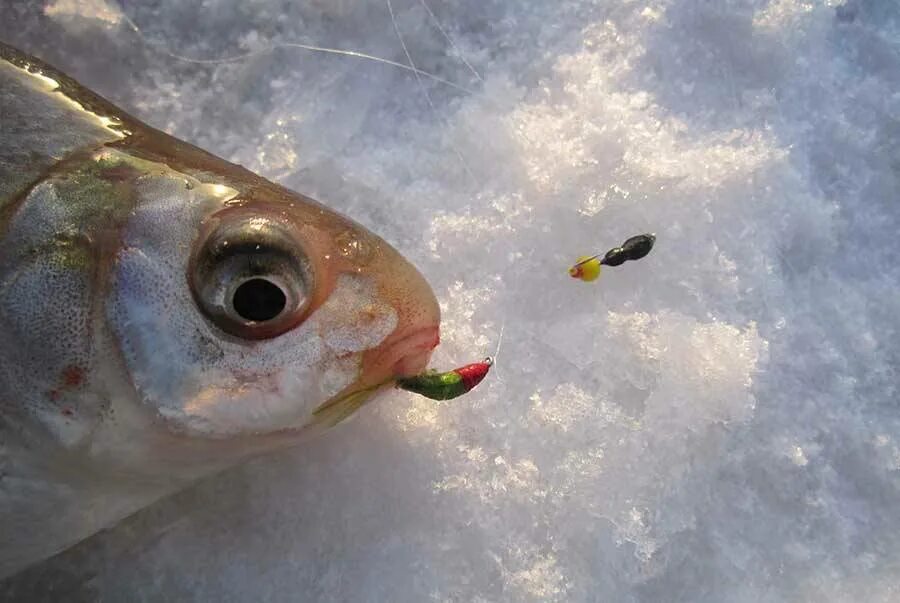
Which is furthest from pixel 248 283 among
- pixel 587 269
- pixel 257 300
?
pixel 587 269

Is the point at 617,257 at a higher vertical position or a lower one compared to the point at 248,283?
lower

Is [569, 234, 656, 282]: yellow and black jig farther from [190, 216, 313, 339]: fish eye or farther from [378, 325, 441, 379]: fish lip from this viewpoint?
[190, 216, 313, 339]: fish eye

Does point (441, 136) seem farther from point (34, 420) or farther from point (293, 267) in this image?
point (34, 420)

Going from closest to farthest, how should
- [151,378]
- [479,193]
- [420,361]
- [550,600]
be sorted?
[151,378], [420,361], [550,600], [479,193]

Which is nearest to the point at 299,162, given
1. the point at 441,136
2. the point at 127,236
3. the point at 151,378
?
the point at 441,136

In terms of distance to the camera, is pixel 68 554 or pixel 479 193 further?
pixel 479 193

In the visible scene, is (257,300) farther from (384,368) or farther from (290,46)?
(290,46)

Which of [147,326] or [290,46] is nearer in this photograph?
[147,326]

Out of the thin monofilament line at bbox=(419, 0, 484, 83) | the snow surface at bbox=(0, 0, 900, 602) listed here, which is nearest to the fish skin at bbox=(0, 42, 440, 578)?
the snow surface at bbox=(0, 0, 900, 602)
